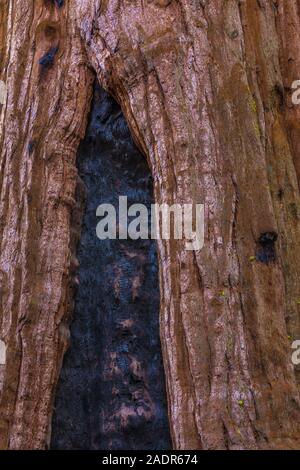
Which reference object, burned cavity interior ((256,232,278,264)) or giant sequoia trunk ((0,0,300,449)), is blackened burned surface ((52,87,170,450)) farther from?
burned cavity interior ((256,232,278,264))

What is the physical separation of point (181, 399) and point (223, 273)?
1.65ft

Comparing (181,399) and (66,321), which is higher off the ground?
(66,321)

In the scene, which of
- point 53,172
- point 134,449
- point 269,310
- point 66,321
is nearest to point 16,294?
point 66,321

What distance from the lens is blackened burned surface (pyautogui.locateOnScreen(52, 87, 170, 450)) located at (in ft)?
9.59

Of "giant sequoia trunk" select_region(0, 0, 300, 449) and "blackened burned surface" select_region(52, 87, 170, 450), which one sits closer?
"giant sequoia trunk" select_region(0, 0, 300, 449)

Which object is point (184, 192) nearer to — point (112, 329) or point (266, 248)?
point (266, 248)

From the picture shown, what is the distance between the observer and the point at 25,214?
3170mm

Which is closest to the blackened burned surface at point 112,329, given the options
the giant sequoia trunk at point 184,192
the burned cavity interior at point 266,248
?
the giant sequoia trunk at point 184,192

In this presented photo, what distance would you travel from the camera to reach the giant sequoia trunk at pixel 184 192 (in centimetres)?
270

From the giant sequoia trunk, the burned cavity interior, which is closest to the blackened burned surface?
the giant sequoia trunk

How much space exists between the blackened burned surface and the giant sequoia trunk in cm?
7

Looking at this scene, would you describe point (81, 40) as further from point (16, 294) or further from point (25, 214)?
point (16, 294)

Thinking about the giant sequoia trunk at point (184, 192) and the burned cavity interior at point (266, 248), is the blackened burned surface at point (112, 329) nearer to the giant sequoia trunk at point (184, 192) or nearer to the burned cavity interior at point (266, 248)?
the giant sequoia trunk at point (184, 192)

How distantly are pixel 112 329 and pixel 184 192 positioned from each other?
26.0 inches
